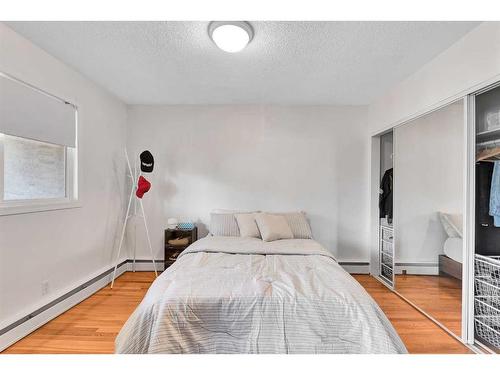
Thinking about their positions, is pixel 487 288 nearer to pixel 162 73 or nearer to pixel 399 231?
pixel 399 231

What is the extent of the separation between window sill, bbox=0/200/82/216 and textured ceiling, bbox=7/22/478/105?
133 cm

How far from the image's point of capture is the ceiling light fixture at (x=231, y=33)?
1857 mm

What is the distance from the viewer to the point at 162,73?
2770mm

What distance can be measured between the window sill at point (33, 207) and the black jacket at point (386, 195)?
361 cm

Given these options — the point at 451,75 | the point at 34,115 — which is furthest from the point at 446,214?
the point at 34,115

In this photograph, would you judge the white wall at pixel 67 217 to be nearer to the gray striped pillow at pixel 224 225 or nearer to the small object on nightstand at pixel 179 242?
the small object on nightstand at pixel 179 242

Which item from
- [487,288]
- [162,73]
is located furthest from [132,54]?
[487,288]

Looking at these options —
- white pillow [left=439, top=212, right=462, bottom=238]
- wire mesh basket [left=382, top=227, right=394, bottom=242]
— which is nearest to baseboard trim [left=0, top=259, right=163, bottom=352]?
wire mesh basket [left=382, top=227, right=394, bottom=242]

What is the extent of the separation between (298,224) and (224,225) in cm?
93

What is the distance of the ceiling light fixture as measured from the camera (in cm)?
186

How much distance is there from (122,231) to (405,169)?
371 cm

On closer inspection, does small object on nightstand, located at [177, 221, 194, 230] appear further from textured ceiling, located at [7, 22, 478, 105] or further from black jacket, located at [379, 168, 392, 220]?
black jacket, located at [379, 168, 392, 220]

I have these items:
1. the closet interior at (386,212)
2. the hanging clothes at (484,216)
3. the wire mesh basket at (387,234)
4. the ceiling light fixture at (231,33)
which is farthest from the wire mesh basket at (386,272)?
the ceiling light fixture at (231,33)

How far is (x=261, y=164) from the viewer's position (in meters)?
3.85
